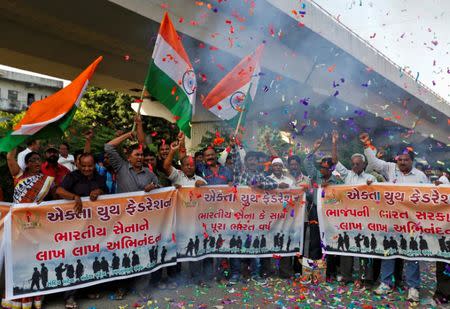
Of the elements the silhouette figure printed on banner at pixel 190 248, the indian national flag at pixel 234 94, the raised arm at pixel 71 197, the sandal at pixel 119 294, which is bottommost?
the sandal at pixel 119 294

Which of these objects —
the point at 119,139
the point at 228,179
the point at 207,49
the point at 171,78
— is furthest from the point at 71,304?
the point at 207,49

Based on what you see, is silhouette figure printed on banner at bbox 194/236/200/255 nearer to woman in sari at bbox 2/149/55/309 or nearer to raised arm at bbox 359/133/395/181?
woman in sari at bbox 2/149/55/309

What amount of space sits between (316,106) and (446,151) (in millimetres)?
20430

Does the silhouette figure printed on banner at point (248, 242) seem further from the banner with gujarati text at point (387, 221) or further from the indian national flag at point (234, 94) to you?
the indian national flag at point (234, 94)

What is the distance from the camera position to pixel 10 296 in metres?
4.01

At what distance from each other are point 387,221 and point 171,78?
10.6 ft

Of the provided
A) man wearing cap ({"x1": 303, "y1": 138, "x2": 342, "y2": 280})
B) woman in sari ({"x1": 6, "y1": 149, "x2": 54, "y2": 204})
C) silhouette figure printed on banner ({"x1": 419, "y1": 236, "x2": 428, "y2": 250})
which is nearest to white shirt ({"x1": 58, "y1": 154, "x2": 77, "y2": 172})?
woman in sari ({"x1": 6, "y1": 149, "x2": 54, "y2": 204})

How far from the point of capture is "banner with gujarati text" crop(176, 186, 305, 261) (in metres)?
5.20

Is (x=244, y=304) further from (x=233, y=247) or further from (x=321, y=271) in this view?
(x=321, y=271)

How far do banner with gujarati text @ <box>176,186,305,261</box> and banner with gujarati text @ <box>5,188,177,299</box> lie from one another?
0.84ft

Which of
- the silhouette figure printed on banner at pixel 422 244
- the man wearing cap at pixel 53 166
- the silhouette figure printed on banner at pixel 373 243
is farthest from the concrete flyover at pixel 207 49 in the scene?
the silhouette figure printed on banner at pixel 422 244

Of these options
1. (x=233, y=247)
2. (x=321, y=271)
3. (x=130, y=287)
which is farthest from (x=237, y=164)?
(x=130, y=287)

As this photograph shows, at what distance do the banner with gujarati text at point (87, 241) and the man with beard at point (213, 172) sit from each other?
781 millimetres

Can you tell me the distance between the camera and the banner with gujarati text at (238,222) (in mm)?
5199
